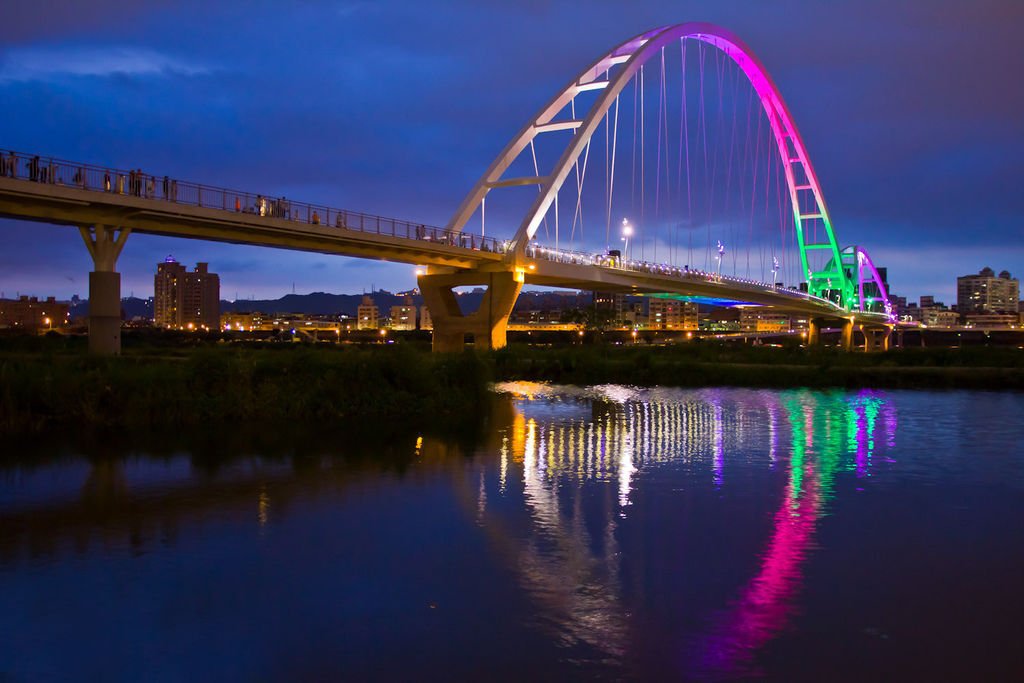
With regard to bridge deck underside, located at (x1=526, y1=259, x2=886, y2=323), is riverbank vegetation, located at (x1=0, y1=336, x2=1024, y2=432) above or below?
below

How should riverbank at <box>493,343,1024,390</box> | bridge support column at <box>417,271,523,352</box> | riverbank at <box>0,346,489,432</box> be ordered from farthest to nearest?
bridge support column at <box>417,271,523,352</box> < riverbank at <box>493,343,1024,390</box> < riverbank at <box>0,346,489,432</box>

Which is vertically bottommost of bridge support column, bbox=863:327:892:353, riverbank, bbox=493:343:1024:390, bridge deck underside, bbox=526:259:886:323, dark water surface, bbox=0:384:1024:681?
dark water surface, bbox=0:384:1024:681

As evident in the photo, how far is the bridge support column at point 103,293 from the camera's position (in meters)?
26.4

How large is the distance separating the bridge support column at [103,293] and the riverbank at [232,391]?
400cm

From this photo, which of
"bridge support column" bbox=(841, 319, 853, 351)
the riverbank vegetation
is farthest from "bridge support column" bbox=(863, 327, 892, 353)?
the riverbank vegetation

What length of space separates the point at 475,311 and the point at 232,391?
87.7 feet

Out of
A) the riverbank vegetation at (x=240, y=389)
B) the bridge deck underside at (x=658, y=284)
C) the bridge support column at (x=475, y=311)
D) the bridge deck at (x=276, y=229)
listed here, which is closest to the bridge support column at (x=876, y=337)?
the bridge deck underside at (x=658, y=284)

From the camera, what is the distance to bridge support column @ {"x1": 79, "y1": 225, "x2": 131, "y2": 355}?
86.5ft

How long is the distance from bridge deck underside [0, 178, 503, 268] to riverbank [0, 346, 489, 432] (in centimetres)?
548

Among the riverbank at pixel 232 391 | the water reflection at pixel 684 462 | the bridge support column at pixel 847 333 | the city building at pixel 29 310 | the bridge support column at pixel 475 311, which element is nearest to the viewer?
the water reflection at pixel 684 462

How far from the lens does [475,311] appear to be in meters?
46.8

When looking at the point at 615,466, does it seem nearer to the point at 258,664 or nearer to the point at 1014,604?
the point at 1014,604

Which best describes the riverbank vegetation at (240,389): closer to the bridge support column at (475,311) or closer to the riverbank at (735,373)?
the riverbank at (735,373)

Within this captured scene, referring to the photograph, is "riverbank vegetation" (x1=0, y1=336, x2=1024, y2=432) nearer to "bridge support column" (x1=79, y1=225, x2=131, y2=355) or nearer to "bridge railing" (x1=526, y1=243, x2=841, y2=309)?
"bridge support column" (x1=79, y1=225, x2=131, y2=355)
